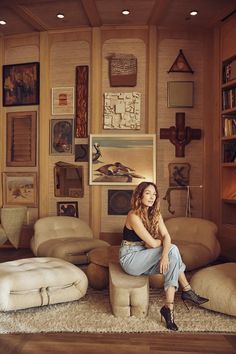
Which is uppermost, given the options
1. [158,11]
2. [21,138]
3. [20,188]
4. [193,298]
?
[158,11]

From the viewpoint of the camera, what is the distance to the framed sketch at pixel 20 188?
5.81 m

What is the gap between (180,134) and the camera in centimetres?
549

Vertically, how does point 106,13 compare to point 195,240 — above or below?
above

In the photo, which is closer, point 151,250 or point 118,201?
point 151,250

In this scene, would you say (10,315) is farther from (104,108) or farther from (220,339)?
(104,108)

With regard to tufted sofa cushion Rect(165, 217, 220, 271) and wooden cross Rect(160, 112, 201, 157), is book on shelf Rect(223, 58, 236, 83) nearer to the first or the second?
wooden cross Rect(160, 112, 201, 157)

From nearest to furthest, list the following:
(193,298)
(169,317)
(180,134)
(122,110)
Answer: (169,317) < (193,298) < (180,134) < (122,110)

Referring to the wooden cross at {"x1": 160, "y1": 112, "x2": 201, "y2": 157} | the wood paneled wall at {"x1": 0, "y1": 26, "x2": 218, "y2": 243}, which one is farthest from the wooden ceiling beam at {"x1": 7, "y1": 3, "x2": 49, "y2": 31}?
the wooden cross at {"x1": 160, "y1": 112, "x2": 201, "y2": 157}

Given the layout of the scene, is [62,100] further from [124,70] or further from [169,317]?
[169,317]

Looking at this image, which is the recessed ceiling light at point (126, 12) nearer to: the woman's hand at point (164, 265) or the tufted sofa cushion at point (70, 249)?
the tufted sofa cushion at point (70, 249)

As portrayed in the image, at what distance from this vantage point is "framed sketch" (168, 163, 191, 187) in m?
5.55

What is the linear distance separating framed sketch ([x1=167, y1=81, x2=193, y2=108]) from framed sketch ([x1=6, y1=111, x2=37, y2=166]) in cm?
213

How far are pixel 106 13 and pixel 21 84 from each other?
1.76m

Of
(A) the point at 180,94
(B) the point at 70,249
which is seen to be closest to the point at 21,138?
(B) the point at 70,249
